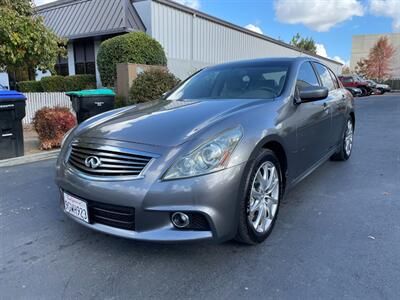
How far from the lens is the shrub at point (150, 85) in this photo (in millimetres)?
9797

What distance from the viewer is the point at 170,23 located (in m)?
14.2

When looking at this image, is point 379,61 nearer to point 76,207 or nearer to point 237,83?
point 237,83

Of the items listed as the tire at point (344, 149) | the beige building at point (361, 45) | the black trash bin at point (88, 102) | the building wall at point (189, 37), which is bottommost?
the tire at point (344, 149)

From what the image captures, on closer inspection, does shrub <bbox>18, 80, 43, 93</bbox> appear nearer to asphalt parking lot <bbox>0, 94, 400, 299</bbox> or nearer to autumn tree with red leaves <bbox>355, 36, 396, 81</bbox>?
asphalt parking lot <bbox>0, 94, 400, 299</bbox>

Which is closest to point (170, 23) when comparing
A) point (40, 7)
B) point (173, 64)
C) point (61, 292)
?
point (173, 64)

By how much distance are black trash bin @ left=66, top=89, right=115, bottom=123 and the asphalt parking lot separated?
3.44 metres

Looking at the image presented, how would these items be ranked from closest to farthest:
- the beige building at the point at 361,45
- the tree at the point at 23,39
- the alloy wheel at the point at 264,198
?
1. the alloy wheel at the point at 264,198
2. the tree at the point at 23,39
3. the beige building at the point at 361,45

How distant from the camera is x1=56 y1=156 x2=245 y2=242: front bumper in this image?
2168 millimetres

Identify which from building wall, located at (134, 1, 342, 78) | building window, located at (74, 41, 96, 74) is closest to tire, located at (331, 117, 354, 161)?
building wall, located at (134, 1, 342, 78)

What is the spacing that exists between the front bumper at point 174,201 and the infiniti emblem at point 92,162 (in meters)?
0.15

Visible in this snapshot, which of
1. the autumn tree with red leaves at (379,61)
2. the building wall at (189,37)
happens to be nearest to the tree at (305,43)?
the autumn tree with red leaves at (379,61)

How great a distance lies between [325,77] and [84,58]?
13.5 meters

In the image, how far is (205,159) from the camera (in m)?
2.25

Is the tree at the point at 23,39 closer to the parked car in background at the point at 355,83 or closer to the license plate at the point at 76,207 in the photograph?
the license plate at the point at 76,207
